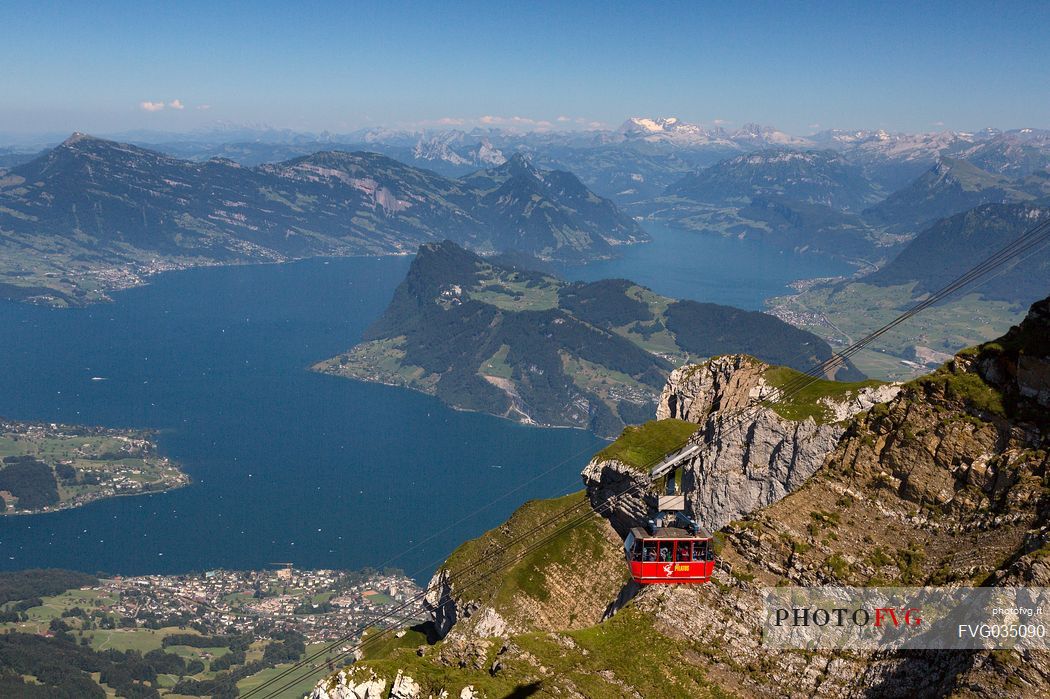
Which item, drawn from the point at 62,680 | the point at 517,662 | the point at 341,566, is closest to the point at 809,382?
the point at 517,662

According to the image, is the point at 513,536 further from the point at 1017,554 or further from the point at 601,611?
the point at 1017,554

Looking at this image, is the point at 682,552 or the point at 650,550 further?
the point at 650,550

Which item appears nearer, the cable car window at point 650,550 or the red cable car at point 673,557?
the red cable car at point 673,557

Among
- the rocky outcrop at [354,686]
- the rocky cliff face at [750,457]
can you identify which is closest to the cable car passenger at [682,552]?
the rocky outcrop at [354,686]

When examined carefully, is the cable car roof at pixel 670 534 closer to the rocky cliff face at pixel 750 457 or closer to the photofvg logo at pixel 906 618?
the photofvg logo at pixel 906 618

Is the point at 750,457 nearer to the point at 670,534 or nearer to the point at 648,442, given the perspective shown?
the point at 648,442

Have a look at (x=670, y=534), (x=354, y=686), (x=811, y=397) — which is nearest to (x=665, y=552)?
(x=670, y=534)
